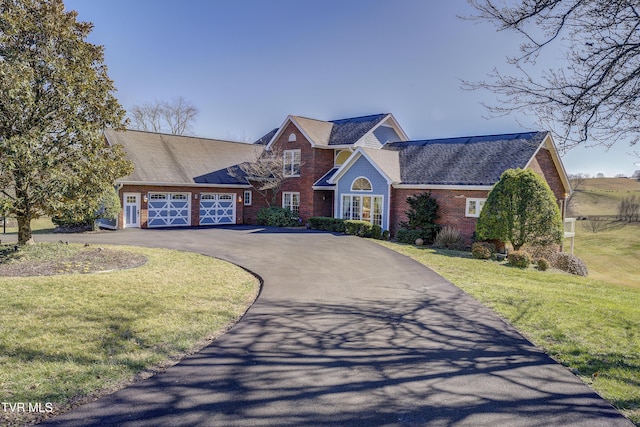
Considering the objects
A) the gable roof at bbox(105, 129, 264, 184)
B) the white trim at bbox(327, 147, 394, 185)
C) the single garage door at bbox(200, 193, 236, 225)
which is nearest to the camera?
the white trim at bbox(327, 147, 394, 185)

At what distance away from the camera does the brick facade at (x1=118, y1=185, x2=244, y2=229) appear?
23.8 m

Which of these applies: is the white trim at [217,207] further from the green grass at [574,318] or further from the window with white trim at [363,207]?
the green grass at [574,318]

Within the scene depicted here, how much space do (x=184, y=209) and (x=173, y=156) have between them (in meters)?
3.80

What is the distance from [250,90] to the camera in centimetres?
3177

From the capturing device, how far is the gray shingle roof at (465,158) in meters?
20.8

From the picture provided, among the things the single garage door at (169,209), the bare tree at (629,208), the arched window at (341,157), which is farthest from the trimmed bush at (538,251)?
the bare tree at (629,208)

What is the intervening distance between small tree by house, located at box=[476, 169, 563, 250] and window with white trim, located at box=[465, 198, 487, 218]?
8.72 ft

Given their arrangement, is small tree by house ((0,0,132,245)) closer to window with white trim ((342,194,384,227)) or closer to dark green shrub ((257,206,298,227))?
window with white trim ((342,194,384,227))

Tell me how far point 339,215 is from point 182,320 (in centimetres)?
1816

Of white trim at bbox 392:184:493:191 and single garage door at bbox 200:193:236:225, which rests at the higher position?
white trim at bbox 392:184:493:191

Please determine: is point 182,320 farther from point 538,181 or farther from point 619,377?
point 538,181

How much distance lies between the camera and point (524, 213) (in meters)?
17.4

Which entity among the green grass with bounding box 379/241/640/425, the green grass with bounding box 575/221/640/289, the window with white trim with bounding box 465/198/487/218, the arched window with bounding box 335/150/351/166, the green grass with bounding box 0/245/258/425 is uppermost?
the arched window with bounding box 335/150/351/166

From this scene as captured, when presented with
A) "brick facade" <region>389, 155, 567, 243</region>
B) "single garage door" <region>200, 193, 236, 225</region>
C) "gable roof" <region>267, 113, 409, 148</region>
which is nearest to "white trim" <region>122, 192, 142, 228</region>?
"single garage door" <region>200, 193, 236, 225</region>
